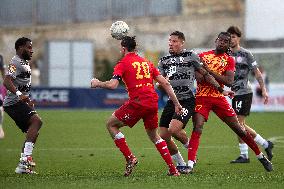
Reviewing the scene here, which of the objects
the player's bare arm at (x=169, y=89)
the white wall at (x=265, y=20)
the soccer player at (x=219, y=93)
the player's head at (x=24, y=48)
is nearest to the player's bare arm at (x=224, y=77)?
the soccer player at (x=219, y=93)

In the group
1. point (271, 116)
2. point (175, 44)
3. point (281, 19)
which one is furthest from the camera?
point (281, 19)

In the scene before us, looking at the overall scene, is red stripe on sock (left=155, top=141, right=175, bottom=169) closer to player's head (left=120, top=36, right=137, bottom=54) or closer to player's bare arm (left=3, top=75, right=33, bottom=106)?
player's head (left=120, top=36, right=137, bottom=54)

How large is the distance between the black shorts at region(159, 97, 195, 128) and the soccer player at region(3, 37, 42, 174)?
2.11 m

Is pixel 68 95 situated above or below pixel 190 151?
below

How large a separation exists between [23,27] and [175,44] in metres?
40.7

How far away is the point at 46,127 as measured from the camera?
1089 inches

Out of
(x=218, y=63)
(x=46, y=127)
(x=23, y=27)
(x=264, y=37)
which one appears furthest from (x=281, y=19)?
(x=218, y=63)

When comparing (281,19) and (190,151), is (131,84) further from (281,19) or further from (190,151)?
(281,19)

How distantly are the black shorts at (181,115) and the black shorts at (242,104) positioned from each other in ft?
8.54

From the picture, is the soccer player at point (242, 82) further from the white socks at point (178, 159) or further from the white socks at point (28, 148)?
the white socks at point (28, 148)

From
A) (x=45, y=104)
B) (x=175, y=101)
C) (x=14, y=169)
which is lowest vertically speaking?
(x=45, y=104)

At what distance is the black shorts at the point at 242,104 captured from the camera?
17.5 meters

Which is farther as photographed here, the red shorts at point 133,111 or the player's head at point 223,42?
the player's head at point 223,42

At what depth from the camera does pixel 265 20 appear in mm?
51219
